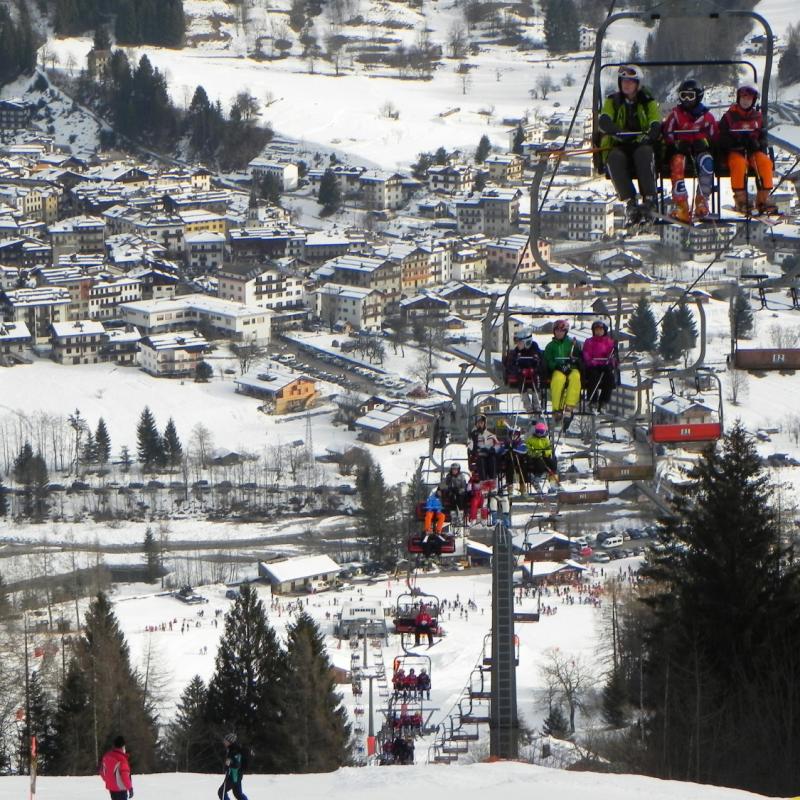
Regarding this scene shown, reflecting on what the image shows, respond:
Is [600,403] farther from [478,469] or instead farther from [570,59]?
[570,59]

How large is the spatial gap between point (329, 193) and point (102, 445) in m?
21.9

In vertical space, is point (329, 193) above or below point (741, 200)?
below

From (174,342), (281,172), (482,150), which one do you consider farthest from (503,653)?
(482,150)

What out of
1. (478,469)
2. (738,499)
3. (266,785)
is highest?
(478,469)

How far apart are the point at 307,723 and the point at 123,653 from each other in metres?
2.07

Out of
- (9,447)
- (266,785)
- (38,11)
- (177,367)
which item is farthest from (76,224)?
(266,785)

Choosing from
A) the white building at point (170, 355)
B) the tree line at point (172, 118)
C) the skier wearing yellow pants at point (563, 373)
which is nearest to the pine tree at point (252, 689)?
the skier wearing yellow pants at point (563, 373)

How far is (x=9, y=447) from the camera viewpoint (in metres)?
33.4

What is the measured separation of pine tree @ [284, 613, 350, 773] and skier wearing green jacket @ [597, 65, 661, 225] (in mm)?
7199

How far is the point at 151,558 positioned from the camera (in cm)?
2711

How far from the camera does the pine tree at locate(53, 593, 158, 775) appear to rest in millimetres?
13836

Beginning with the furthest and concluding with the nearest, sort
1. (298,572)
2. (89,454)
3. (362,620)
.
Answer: (89,454)
(298,572)
(362,620)

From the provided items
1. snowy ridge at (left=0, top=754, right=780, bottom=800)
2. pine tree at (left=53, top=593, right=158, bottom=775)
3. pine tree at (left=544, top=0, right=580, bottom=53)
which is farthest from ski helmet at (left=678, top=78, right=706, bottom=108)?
pine tree at (left=544, top=0, right=580, bottom=53)

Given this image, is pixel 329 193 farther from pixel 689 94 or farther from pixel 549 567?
pixel 689 94
